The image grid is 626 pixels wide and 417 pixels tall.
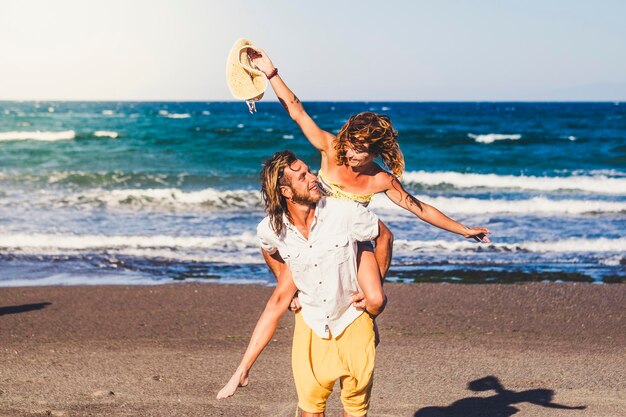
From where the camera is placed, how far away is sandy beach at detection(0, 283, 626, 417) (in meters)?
5.49

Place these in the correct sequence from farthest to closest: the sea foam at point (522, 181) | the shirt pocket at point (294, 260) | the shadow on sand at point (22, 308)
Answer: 1. the sea foam at point (522, 181)
2. the shadow on sand at point (22, 308)
3. the shirt pocket at point (294, 260)

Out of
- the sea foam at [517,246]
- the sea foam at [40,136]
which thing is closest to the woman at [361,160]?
the sea foam at [517,246]

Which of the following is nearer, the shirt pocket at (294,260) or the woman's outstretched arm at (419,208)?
the shirt pocket at (294,260)

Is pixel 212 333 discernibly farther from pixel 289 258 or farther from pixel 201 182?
pixel 201 182

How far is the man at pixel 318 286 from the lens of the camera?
359 centimetres

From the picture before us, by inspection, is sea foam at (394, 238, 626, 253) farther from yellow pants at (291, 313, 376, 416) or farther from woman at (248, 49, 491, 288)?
yellow pants at (291, 313, 376, 416)

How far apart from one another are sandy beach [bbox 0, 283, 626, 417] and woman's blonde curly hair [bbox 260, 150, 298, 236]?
7.03 feet

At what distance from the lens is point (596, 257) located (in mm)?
11719

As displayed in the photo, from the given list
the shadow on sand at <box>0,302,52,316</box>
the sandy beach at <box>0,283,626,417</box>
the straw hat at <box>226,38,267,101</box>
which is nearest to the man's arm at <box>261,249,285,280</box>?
the straw hat at <box>226,38,267,101</box>

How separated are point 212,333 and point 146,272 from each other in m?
3.34

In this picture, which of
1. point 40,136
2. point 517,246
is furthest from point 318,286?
point 40,136

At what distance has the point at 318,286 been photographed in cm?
366

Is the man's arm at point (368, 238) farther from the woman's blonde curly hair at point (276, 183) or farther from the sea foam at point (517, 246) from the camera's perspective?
the sea foam at point (517, 246)

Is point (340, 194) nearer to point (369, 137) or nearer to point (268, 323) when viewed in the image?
point (369, 137)
